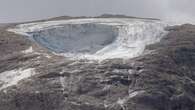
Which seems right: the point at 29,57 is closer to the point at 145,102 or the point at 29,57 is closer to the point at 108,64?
the point at 108,64

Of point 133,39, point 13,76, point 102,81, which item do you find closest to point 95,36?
point 133,39

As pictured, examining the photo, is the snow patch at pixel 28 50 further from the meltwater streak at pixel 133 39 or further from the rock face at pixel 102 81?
the meltwater streak at pixel 133 39

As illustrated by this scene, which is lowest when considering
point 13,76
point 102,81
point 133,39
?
point 13,76

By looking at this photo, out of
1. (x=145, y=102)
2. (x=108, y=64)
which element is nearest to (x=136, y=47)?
(x=108, y=64)

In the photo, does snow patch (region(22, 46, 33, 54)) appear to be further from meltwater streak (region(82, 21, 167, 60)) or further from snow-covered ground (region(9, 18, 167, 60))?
meltwater streak (region(82, 21, 167, 60))

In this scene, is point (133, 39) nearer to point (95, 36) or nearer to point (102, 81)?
point (95, 36)

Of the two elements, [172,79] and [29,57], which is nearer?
[172,79]
